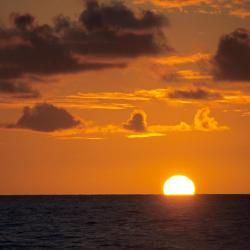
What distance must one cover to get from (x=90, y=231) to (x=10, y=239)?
60.2ft

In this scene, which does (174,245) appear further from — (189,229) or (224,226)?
(224,226)

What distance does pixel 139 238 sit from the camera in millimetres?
97562

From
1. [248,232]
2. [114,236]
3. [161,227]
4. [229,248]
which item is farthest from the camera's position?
[161,227]

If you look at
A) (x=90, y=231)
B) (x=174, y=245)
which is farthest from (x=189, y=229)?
(x=174, y=245)

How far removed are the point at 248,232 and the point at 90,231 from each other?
25881 mm

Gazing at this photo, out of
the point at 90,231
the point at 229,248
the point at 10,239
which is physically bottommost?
the point at 229,248

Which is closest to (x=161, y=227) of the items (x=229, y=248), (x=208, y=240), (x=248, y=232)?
(x=248, y=232)

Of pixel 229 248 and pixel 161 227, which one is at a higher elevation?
pixel 161 227

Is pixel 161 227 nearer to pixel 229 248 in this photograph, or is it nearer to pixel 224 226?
pixel 224 226

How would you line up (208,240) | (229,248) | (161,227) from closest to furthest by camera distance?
(229,248) → (208,240) → (161,227)

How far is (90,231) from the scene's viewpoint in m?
112

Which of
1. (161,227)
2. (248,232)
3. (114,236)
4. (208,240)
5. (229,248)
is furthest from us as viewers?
(161,227)

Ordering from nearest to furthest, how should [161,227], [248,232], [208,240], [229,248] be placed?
[229,248], [208,240], [248,232], [161,227]

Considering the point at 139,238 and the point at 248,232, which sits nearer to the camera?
the point at 139,238
